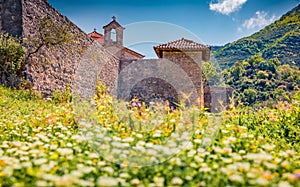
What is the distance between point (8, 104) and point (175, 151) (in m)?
4.48

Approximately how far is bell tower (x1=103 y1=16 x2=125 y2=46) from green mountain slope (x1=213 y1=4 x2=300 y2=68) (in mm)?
19455

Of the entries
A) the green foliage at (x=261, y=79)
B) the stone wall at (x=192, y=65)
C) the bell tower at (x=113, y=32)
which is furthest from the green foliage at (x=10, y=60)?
the green foliage at (x=261, y=79)

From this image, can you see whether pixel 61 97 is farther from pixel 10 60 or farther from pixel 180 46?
pixel 180 46

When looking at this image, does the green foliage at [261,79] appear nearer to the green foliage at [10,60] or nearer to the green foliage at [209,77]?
the green foliage at [209,77]

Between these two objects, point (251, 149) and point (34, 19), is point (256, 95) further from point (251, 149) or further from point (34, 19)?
point (251, 149)

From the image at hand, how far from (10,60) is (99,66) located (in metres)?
4.99

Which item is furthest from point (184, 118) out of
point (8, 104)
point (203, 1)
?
point (203, 1)

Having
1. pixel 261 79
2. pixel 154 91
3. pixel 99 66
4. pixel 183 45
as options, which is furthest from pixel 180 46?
pixel 261 79

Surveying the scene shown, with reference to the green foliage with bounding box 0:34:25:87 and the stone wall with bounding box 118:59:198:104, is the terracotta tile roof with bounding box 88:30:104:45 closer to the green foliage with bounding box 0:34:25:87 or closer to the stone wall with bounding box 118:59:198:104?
the stone wall with bounding box 118:59:198:104

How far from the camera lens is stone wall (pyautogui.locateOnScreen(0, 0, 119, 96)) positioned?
24.5 feet

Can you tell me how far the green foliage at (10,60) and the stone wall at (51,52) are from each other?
31cm

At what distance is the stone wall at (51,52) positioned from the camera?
7469 mm

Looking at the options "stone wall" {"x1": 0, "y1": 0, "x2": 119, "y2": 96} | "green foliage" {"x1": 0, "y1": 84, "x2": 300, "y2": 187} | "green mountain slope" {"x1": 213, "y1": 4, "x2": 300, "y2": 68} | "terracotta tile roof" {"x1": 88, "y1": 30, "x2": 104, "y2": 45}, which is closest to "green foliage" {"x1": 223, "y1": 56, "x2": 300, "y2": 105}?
"green mountain slope" {"x1": 213, "y1": 4, "x2": 300, "y2": 68}

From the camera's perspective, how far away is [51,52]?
8.73m
